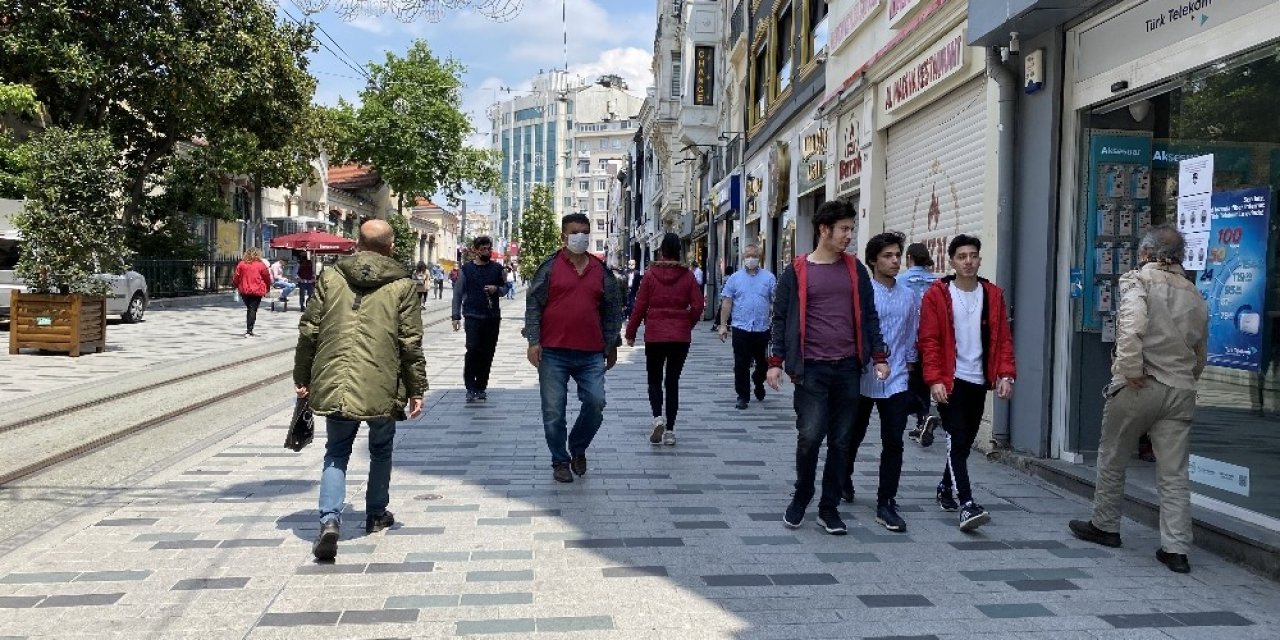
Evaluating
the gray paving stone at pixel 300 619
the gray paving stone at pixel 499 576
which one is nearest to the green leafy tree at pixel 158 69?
the gray paving stone at pixel 499 576

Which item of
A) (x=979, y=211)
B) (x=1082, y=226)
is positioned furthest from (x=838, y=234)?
(x=979, y=211)

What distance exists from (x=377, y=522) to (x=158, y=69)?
22917mm

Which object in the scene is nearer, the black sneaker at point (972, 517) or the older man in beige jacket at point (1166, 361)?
the older man in beige jacket at point (1166, 361)

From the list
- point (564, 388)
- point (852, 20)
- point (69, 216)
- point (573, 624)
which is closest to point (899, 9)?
point (852, 20)

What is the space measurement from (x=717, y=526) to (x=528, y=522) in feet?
3.38

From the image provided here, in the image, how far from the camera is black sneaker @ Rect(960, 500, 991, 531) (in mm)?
5668

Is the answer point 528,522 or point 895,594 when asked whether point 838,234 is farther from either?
point 528,522

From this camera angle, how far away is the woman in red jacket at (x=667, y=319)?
336 inches

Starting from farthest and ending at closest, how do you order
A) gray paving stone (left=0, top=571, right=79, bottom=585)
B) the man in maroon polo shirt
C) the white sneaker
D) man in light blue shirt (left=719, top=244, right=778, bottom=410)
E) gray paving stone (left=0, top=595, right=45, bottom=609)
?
man in light blue shirt (left=719, top=244, right=778, bottom=410) → the white sneaker → the man in maroon polo shirt → gray paving stone (left=0, top=571, right=79, bottom=585) → gray paving stone (left=0, top=595, right=45, bottom=609)

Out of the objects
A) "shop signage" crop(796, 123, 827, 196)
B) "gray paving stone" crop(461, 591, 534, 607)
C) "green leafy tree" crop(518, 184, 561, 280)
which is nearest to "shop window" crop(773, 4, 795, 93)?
"shop signage" crop(796, 123, 827, 196)

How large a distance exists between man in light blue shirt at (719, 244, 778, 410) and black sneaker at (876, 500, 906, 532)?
472 centimetres

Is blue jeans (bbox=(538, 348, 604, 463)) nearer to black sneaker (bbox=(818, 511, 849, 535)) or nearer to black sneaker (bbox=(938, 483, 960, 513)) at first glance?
black sneaker (bbox=(818, 511, 849, 535))

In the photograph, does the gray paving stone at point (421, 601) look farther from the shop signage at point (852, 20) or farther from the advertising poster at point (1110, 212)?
the shop signage at point (852, 20)

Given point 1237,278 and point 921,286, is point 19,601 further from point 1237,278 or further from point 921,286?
point 921,286
